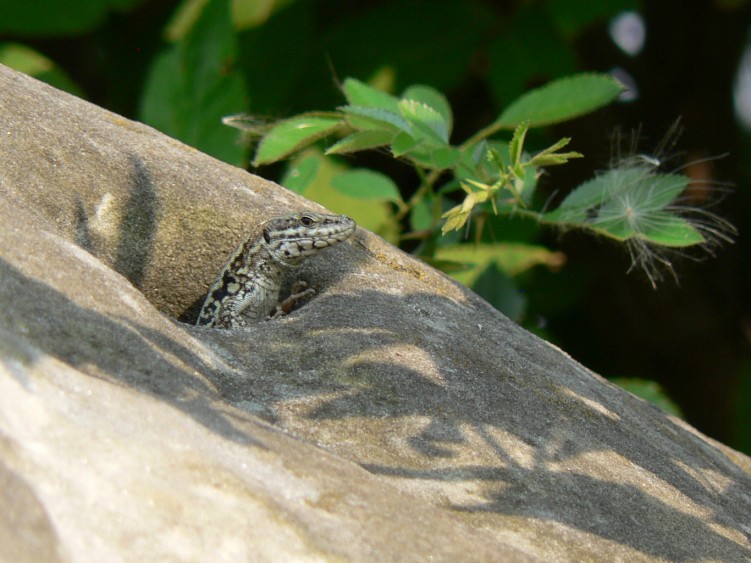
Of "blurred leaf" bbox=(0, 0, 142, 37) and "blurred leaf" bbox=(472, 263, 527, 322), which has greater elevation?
"blurred leaf" bbox=(0, 0, 142, 37)

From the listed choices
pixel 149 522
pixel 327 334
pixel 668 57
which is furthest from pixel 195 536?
pixel 668 57

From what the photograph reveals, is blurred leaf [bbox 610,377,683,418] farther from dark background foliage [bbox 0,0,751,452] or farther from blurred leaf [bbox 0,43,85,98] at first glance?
blurred leaf [bbox 0,43,85,98]

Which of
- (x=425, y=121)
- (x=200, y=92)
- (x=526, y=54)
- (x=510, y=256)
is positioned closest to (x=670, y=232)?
(x=425, y=121)

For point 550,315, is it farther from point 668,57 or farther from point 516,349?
point 516,349

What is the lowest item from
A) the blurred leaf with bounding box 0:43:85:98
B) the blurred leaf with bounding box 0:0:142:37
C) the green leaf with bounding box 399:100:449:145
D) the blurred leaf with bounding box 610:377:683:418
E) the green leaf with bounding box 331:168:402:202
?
the blurred leaf with bounding box 0:43:85:98

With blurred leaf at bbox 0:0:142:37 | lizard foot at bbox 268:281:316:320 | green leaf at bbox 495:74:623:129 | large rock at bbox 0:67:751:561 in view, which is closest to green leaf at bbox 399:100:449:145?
green leaf at bbox 495:74:623:129
